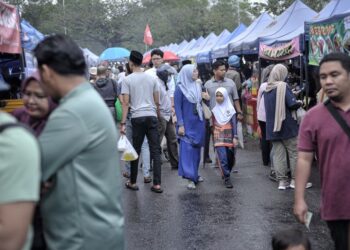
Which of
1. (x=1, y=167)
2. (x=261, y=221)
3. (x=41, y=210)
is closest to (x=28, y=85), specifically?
(x=41, y=210)

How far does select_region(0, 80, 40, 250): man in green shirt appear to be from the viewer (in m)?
1.83

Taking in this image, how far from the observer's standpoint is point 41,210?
2.26 m

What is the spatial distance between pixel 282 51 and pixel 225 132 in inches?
152

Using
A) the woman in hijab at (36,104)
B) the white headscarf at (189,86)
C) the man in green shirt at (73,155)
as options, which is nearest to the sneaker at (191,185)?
the white headscarf at (189,86)

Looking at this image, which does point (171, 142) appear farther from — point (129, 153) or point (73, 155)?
point (73, 155)

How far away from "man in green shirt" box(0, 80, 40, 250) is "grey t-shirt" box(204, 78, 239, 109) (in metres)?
6.72

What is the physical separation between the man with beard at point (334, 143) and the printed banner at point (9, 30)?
4616mm

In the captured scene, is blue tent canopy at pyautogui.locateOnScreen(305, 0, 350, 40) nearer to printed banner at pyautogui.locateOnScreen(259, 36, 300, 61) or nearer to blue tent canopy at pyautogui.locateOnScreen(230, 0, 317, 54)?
printed banner at pyautogui.locateOnScreen(259, 36, 300, 61)

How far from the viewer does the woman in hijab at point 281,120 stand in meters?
7.33

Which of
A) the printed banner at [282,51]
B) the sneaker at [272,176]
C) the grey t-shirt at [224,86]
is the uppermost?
the printed banner at [282,51]

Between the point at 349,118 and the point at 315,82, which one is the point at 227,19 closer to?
the point at 315,82

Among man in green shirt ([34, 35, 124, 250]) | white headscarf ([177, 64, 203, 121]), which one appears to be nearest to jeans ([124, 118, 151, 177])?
white headscarf ([177, 64, 203, 121])

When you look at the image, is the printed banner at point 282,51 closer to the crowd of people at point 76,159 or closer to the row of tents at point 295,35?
the row of tents at point 295,35

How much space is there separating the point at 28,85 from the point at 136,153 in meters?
4.64
